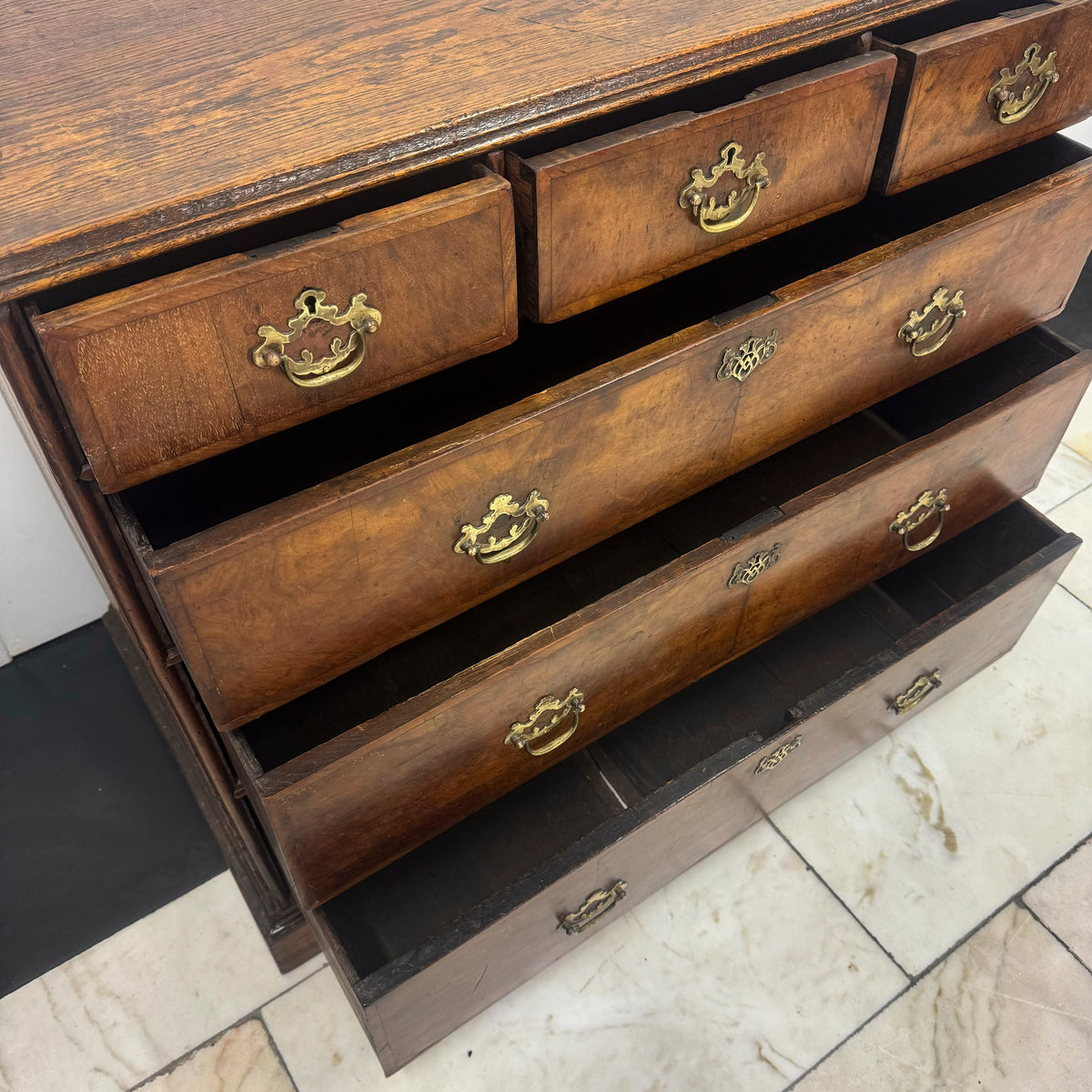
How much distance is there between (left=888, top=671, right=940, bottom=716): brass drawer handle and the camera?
1230 millimetres

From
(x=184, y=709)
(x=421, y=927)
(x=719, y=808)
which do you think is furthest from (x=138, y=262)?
(x=719, y=808)

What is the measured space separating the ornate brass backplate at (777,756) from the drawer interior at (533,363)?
45 centimetres

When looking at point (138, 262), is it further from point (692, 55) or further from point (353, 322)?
point (692, 55)

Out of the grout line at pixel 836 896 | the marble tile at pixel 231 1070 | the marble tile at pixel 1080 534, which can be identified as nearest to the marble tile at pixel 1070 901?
the grout line at pixel 836 896

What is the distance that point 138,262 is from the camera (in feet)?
2.27

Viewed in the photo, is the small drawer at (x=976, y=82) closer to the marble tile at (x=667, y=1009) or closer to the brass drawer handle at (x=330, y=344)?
the brass drawer handle at (x=330, y=344)

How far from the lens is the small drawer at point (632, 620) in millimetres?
858

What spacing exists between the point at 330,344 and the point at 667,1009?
33.0 inches

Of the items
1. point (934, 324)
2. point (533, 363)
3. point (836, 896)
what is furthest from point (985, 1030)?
point (533, 363)

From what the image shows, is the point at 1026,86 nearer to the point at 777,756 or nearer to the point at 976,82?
the point at 976,82

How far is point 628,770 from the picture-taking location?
1.15 m

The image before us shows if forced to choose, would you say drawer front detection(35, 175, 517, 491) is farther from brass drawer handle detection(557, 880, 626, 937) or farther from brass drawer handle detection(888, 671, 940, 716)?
brass drawer handle detection(888, 671, 940, 716)

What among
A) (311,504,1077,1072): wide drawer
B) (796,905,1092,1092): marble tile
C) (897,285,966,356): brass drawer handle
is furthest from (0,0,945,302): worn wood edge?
(796,905,1092,1092): marble tile

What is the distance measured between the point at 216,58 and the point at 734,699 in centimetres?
84
